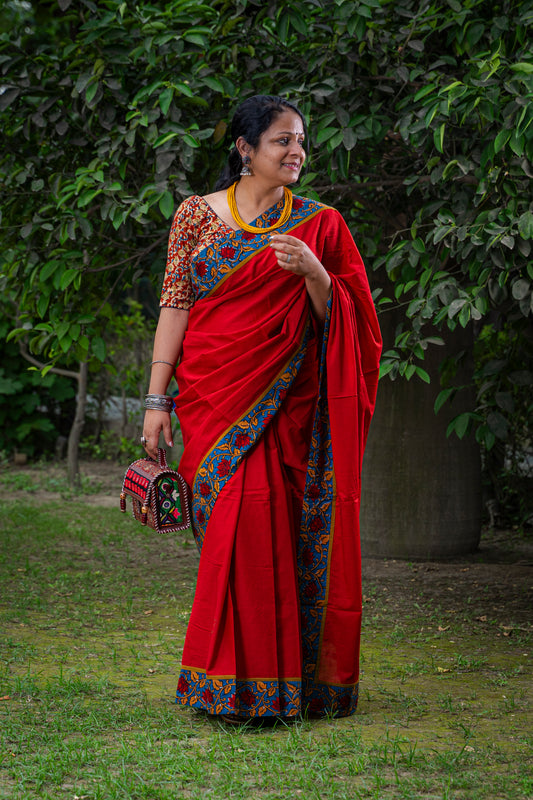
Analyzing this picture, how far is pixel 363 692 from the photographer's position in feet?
12.1

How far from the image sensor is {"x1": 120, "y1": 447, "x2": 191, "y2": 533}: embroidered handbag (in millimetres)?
3426

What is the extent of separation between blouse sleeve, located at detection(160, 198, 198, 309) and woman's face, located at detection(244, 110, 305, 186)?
34 centimetres

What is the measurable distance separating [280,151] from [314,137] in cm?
130

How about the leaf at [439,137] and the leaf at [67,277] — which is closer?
the leaf at [439,137]

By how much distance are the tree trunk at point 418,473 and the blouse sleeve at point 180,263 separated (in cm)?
264

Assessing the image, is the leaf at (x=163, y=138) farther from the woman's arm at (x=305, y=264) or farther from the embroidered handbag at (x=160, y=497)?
the embroidered handbag at (x=160, y=497)

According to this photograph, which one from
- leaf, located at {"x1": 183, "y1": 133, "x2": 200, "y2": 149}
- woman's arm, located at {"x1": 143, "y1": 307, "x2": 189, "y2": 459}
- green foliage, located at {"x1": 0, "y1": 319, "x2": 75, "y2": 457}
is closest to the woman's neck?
woman's arm, located at {"x1": 143, "y1": 307, "x2": 189, "y2": 459}

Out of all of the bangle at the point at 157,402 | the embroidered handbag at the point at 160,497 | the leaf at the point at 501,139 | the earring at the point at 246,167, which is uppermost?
the leaf at the point at 501,139

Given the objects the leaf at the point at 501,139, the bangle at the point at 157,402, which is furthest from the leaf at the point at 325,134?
the bangle at the point at 157,402

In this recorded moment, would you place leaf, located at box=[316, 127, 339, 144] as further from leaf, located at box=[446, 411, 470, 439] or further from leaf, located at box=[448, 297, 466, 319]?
leaf, located at box=[446, 411, 470, 439]

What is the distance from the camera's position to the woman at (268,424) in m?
3.29

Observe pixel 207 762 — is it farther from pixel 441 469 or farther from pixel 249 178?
pixel 441 469

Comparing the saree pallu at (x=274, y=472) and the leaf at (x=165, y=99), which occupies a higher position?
the leaf at (x=165, y=99)

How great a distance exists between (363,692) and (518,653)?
3.07 feet
